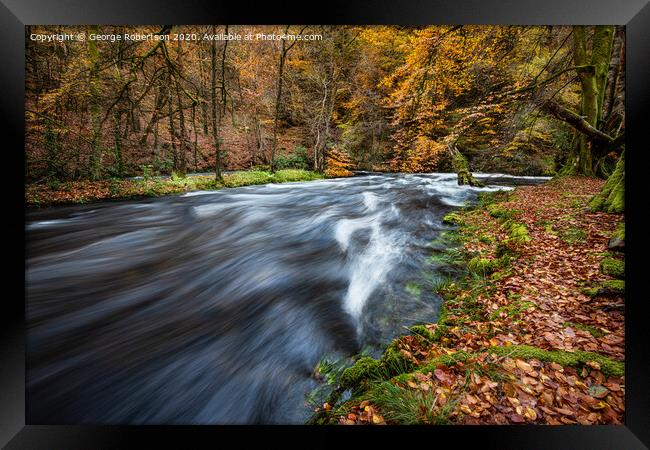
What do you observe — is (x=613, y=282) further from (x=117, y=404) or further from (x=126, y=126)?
(x=126, y=126)

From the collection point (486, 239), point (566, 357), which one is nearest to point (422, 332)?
point (566, 357)

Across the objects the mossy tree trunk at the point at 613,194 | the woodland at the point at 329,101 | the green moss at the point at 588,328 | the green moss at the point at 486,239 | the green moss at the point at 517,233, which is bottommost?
the green moss at the point at 588,328

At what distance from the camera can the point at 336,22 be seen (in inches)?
79.2

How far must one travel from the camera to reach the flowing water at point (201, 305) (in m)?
2.07

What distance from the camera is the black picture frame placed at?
6.41 feet

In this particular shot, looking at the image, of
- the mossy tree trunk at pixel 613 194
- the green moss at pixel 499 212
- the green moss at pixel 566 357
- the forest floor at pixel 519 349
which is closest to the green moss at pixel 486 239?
the forest floor at pixel 519 349

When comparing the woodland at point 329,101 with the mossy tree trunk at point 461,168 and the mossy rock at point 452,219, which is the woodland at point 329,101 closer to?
the mossy tree trunk at point 461,168

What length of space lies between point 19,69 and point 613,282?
541 centimetres

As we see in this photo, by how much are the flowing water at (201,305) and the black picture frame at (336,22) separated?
0.12 m

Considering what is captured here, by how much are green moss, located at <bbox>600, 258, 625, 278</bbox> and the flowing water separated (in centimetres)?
143

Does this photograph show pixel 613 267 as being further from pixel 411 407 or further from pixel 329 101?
pixel 329 101

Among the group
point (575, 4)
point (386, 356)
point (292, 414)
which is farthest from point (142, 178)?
point (575, 4)

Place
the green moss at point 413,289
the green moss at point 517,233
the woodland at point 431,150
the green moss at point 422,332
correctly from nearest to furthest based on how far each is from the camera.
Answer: the woodland at point 431,150 < the green moss at point 422,332 < the green moss at point 413,289 < the green moss at point 517,233

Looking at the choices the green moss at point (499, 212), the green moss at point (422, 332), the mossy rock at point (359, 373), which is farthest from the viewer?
the green moss at point (499, 212)
